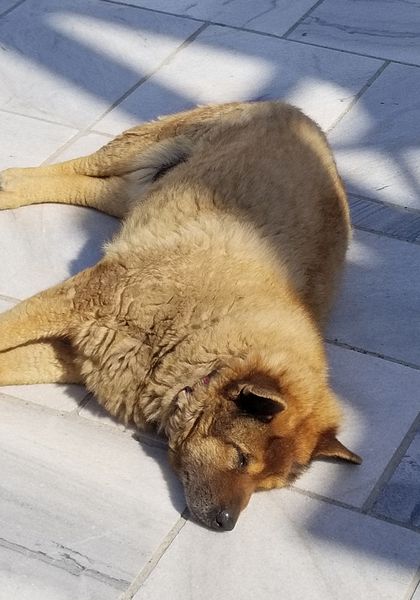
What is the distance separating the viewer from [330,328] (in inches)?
212

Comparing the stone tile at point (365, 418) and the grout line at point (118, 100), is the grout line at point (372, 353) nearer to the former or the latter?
the stone tile at point (365, 418)

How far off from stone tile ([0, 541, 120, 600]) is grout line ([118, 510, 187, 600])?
30mm

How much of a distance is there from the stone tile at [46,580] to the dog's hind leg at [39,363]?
3.15 feet

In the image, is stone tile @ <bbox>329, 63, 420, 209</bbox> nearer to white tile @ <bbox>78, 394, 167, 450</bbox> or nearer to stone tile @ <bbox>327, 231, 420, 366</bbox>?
stone tile @ <bbox>327, 231, 420, 366</bbox>

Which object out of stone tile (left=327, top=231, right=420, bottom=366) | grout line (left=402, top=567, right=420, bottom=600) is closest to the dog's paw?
stone tile (left=327, top=231, right=420, bottom=366)

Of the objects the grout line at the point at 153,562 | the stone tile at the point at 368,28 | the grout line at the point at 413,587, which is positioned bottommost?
the grout line at the point at 153,562

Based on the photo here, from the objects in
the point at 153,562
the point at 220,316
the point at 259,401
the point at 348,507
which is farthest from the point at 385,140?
the point at 153,562

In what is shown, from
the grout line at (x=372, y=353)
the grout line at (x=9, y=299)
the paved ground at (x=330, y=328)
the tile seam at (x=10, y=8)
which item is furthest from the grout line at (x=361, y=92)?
the tile seam at (x=10, y=8)

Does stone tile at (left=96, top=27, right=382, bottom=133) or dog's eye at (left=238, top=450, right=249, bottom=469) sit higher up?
dog's eye at (left=238, top=450, right=249, bottom=469)

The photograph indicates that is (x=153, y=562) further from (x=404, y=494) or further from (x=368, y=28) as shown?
(x=368, y=28)

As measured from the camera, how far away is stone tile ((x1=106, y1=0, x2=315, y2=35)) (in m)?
7.89

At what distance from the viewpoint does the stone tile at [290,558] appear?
412 centimetres

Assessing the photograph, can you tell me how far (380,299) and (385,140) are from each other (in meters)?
1.56

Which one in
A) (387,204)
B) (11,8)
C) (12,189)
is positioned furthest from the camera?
(11,8)
